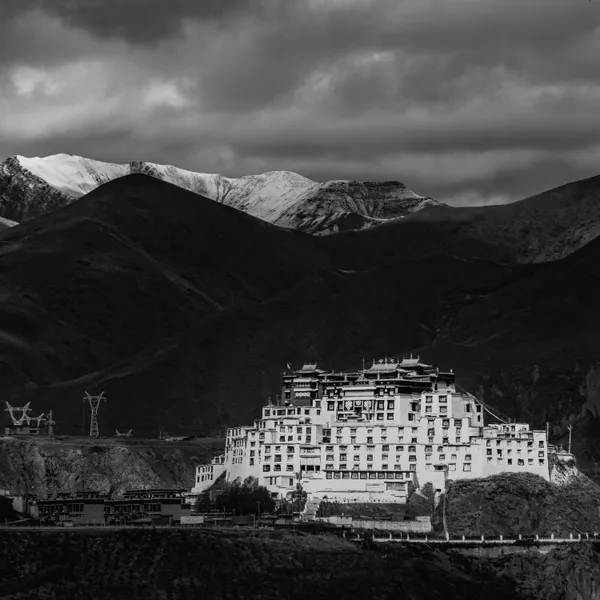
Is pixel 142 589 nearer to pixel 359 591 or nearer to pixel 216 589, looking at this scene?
pixel 216 589

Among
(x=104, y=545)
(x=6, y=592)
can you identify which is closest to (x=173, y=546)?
(x=104, y=545)

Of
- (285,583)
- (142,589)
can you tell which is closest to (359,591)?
(285,583)

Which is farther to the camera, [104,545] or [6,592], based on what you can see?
[104,545]

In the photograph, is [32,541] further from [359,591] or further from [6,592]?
[359,591]

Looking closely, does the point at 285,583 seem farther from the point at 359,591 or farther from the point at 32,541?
the point at 32,541

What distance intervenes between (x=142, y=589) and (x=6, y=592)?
35.6ft

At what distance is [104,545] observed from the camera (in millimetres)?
198625

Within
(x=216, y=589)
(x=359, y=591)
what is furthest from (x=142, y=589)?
(x=359, y=591)

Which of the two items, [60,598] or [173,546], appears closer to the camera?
[60,598]

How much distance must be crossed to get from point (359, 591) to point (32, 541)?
2673 cm

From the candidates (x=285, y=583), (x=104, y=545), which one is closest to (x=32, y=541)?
(x=104, y=545)

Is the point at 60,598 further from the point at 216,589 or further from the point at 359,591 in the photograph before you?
the point at 359,591

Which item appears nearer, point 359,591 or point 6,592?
point 6,592

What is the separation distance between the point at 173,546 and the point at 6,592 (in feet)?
59.6
